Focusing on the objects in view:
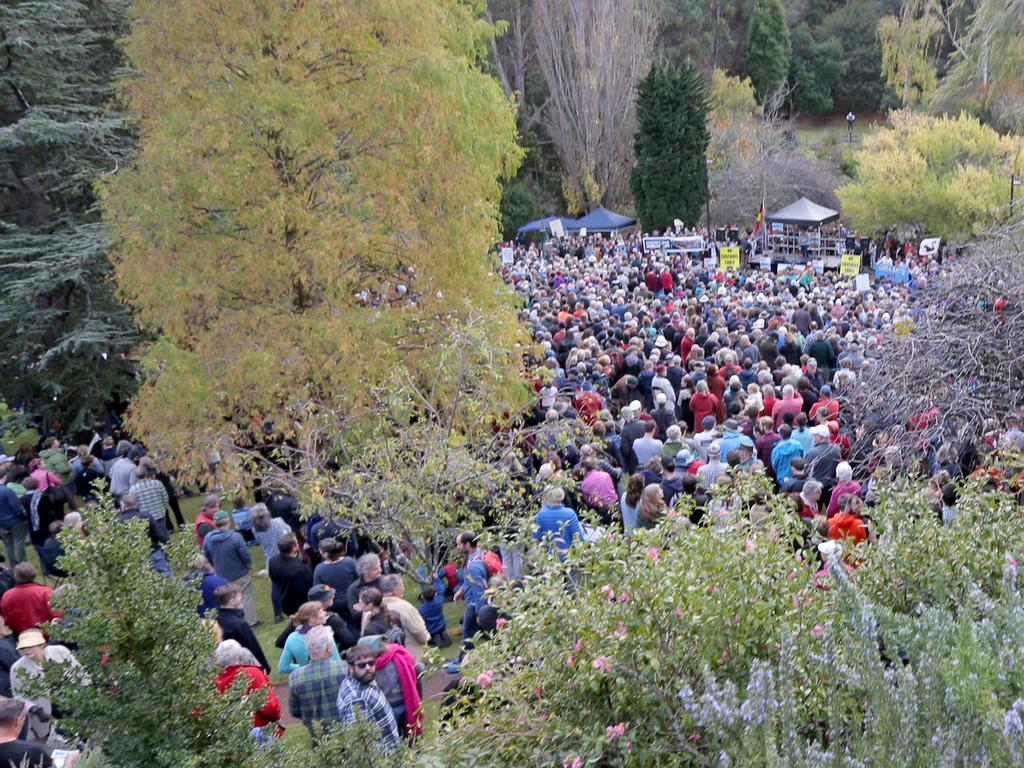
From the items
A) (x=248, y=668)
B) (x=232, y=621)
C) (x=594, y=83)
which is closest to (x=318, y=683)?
(x=248, y=668)

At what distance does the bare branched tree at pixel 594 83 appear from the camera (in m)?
41.3

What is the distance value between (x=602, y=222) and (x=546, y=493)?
1138 inches

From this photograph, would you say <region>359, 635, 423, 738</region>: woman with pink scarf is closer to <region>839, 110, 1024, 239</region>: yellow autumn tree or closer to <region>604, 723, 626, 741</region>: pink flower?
<region>604, 723, 626, 741</region>: pink flower

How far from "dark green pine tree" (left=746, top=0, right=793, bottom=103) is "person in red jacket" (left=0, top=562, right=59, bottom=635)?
47.2 metres

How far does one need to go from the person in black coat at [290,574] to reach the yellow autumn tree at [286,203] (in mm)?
1699

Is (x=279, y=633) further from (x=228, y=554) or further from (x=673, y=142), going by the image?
(x=673, y=142)

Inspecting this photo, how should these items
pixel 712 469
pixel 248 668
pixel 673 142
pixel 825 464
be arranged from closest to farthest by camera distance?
pixel 248 668 → pixel 712 469 → pixel 825 464 → pixel 673 142

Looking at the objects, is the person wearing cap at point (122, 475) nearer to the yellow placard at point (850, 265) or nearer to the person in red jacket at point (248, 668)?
the person in red jacket at point (248, 668)

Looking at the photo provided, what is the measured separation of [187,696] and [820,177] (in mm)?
37941

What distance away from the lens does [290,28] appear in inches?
429

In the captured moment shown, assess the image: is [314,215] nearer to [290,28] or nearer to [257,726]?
[290,28]

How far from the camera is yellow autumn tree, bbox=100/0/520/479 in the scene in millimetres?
10680

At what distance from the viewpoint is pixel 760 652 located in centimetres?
464

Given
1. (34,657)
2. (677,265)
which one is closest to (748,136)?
(677,265)
